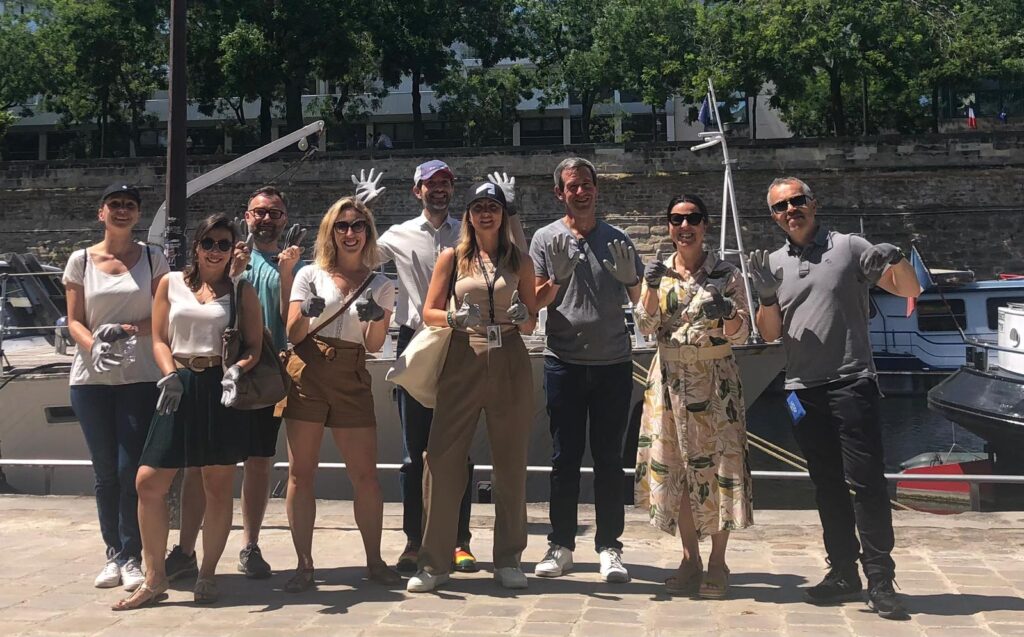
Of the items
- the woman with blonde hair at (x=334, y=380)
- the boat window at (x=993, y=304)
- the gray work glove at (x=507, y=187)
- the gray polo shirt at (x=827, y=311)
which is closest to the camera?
the gray polo shirt at (x=827, y=311)

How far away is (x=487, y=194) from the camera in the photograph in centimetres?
493

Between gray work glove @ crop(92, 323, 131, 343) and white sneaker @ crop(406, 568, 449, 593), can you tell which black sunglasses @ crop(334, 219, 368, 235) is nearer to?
gray work glove @ crop(92, 323, 131, 343)

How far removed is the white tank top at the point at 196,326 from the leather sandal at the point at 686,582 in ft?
7.74

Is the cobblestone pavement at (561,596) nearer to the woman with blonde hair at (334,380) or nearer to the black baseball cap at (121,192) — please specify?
the woman with blonde hair at (334,380)

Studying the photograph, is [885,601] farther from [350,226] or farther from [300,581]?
[350,226]

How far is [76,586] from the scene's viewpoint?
5031 millimetres

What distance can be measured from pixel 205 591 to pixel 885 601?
299 centimetres

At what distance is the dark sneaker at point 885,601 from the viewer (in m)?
4.33

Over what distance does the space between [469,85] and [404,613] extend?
33259mm

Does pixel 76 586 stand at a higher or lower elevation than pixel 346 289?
lower

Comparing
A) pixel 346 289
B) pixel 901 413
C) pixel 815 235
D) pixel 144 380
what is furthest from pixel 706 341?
pixel 901 413

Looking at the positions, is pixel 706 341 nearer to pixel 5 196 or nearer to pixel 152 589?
pixel 152 589

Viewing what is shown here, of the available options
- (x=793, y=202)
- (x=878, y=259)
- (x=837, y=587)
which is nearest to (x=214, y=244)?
(x=793, y=202)

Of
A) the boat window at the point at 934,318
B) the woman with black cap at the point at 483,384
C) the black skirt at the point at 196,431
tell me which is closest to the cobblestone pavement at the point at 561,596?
the woman with black cap at the point at 483,384
